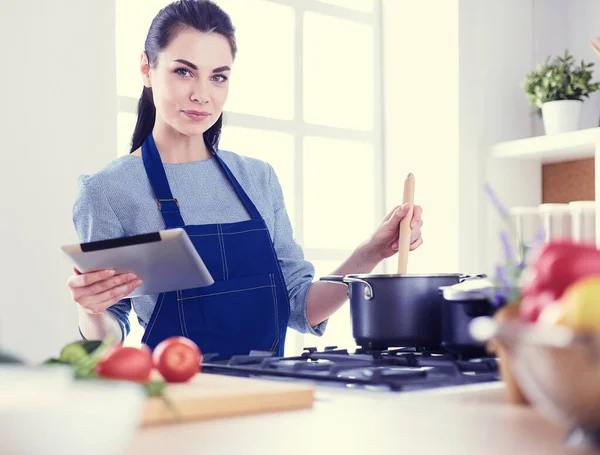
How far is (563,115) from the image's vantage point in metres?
3.11

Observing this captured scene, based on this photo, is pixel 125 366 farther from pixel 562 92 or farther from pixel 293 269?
pixel 562 92

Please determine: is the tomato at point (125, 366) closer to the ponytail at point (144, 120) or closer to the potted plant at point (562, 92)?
the ponytail at point (144, 120)

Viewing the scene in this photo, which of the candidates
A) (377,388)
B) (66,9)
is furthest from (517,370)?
(66,9)

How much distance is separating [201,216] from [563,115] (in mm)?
1716

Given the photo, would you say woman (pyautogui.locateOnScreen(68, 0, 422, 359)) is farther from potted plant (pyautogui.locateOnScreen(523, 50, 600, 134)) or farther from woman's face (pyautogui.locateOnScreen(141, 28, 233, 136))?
potted plant (pyautogui.locateOnScreen(523, 50, 600, 134))

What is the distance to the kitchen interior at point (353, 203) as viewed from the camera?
2.26 ft

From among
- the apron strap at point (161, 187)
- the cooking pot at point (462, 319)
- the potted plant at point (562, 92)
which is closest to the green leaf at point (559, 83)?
the potted plant at point (562, 92)

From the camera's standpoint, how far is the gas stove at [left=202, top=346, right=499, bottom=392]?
3.46ft

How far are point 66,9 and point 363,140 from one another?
163cm

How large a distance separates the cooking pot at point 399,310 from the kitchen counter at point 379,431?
0.40 m

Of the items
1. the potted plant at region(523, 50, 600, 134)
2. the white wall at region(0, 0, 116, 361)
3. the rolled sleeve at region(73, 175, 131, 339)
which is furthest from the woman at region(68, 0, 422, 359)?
the potted plant at region(523, 50, 600, 134)

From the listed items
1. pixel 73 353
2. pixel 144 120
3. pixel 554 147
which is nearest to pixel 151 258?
pixel 73 353

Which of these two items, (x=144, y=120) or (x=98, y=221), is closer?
(x=98, y=221)

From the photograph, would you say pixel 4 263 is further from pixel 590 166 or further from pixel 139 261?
pixel 590 166
